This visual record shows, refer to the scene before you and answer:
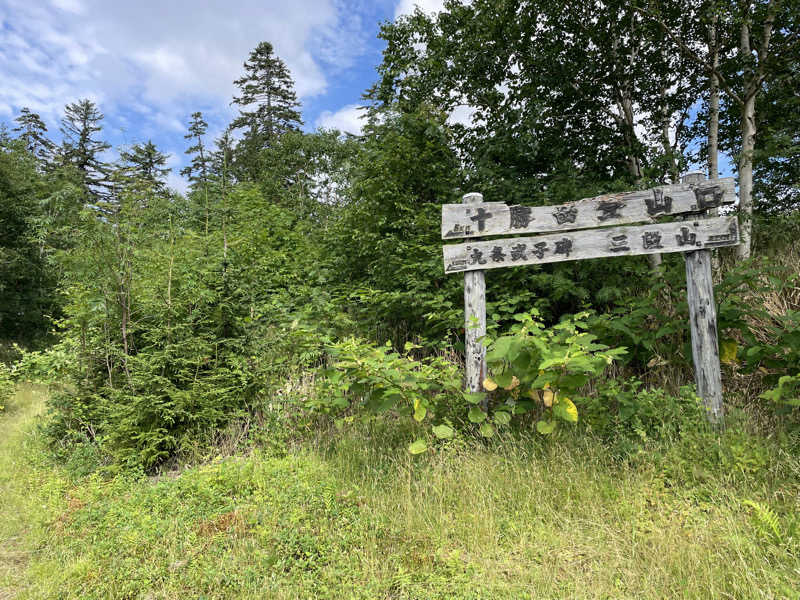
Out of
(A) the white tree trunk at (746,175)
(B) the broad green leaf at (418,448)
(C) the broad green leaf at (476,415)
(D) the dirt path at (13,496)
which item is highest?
(A) the white tree trunk at (746,175)

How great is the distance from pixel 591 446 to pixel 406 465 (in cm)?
162

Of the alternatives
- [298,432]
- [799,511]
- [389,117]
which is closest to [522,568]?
[799,511]

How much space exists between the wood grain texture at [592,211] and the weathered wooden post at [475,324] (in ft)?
0.22

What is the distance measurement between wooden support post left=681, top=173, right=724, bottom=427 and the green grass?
0.55m

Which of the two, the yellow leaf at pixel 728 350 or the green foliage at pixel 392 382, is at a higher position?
the yellow leaf at pixel 728 350

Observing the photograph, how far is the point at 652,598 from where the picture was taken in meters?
2.10

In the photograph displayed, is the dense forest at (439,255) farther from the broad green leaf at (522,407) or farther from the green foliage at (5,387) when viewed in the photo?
the green foliage at (5,387)

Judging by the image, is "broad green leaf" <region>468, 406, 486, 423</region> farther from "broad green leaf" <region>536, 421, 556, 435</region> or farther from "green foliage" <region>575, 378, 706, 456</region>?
"green foliage" <region>575, 378, 706, 456</region>

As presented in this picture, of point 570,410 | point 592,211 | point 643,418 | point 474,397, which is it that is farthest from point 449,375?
point 592,211

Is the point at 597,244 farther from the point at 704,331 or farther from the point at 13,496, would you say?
the point at 13,496

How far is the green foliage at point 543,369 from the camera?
3.18 metres

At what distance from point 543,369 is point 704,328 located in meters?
1.73

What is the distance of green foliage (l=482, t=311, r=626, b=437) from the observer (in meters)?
3.18

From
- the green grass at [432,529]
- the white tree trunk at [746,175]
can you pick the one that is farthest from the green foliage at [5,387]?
the white tree trunk at [746,175]
